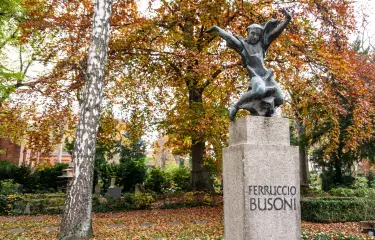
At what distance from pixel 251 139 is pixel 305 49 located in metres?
9.09

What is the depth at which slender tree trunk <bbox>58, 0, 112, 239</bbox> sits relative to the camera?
8.53 metres

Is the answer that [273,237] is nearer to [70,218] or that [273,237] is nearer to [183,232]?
[183,232]

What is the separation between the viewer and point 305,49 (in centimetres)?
1262

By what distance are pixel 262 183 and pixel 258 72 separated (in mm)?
1927

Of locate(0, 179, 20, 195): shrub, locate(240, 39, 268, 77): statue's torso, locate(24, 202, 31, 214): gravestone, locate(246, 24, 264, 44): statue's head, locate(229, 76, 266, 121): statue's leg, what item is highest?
locate(246, 24, 264, 44): statue's head

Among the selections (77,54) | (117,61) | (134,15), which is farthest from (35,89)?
(134,15)

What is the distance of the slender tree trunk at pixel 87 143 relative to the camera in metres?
8.53

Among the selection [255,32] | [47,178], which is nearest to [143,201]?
[47,178]

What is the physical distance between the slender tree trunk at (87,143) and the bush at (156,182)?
44.5 ft

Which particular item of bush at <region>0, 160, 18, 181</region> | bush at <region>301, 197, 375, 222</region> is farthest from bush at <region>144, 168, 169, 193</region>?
bush at <region>301, 197, 375, 222</region>

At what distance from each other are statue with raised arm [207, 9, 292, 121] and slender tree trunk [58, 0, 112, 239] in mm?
5074

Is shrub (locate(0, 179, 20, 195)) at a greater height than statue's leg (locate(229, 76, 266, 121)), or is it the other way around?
statue's leg (locate(229, 76, 266, 121))

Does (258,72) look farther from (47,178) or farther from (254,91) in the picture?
(47,178)

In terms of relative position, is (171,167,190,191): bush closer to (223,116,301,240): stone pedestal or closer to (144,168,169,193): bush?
(144,168,169,193): bush
